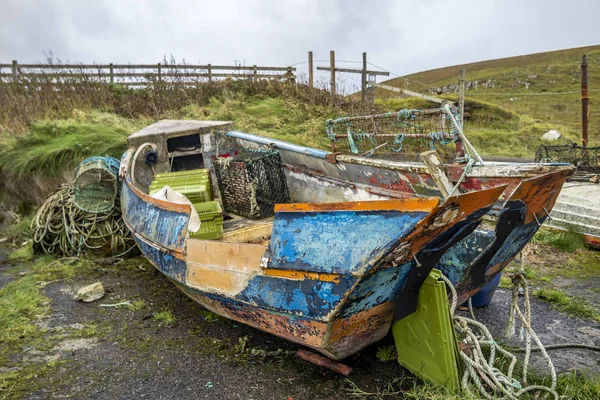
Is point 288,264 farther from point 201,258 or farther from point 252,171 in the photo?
point 252,171

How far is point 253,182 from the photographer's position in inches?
210

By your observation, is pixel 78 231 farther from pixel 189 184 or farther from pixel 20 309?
pixel 189 184

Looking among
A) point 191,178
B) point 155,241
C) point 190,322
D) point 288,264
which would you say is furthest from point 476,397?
point 191,178

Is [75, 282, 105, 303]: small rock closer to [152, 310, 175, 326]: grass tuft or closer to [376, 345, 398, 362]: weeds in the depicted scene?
[152, 310, 175, 326]: grass tuft

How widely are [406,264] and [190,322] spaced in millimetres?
2572

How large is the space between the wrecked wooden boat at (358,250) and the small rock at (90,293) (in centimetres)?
93

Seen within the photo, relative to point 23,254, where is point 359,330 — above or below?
above

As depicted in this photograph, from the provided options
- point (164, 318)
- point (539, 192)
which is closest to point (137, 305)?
point (164, 318)

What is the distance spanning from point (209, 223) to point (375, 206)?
255 cm

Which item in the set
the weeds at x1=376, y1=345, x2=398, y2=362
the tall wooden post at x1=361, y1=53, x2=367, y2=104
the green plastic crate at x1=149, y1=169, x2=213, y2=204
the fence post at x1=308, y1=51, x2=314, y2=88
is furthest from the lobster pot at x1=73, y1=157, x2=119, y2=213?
the fence post at x1=308, y1=51, x2=314, y2=88

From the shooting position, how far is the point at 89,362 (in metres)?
3.77

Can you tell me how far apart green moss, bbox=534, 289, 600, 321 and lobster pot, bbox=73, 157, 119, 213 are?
5.80 metres

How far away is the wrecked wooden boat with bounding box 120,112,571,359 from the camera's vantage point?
8.34ft

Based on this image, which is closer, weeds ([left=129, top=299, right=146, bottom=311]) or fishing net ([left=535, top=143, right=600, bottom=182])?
weeds ([left=129, top=299, right=146, bottom=311])
